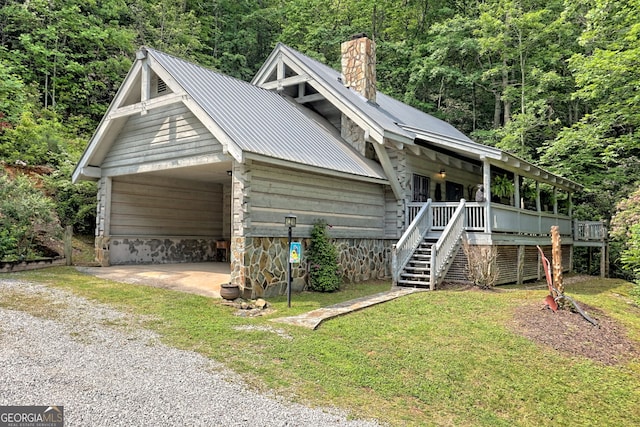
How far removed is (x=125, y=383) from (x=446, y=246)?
8797 mm

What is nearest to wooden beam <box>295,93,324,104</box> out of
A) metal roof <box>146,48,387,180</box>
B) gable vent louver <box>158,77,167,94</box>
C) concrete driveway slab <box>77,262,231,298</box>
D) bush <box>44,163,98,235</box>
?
metal roof <box>146,48,387,180</box>

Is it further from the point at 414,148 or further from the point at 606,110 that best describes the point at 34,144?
the point at 606,110

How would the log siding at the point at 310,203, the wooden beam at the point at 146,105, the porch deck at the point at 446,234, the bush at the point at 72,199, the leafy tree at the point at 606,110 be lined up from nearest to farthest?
the log siding at the point at 310,203
the wooden beam at the point at 146,105
the porch deck at the point at 446,234
the bush at the point at 72,199
the leafy tree at the point at 606,110

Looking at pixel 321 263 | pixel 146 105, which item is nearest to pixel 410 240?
pixel 321 263

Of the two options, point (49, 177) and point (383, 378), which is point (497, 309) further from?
point (49, 177)

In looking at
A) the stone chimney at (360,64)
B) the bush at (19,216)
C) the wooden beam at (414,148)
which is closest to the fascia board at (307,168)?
the wooden beam at (414,148)

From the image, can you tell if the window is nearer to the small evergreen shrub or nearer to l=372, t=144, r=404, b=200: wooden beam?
l=372, t=144, r=404, b=200: wooden beam

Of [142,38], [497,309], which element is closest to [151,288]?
[497,309]

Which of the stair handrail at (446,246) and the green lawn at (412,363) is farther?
the stair handrail at (446,246)

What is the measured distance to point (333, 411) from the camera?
167 inches

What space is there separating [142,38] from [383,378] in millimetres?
26745

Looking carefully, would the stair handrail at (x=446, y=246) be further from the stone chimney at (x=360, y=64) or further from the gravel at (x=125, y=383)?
the gravel at (x=125, y=383)

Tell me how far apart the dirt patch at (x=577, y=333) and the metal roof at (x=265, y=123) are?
5.73 m

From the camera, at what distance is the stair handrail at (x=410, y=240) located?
37.2 ft
